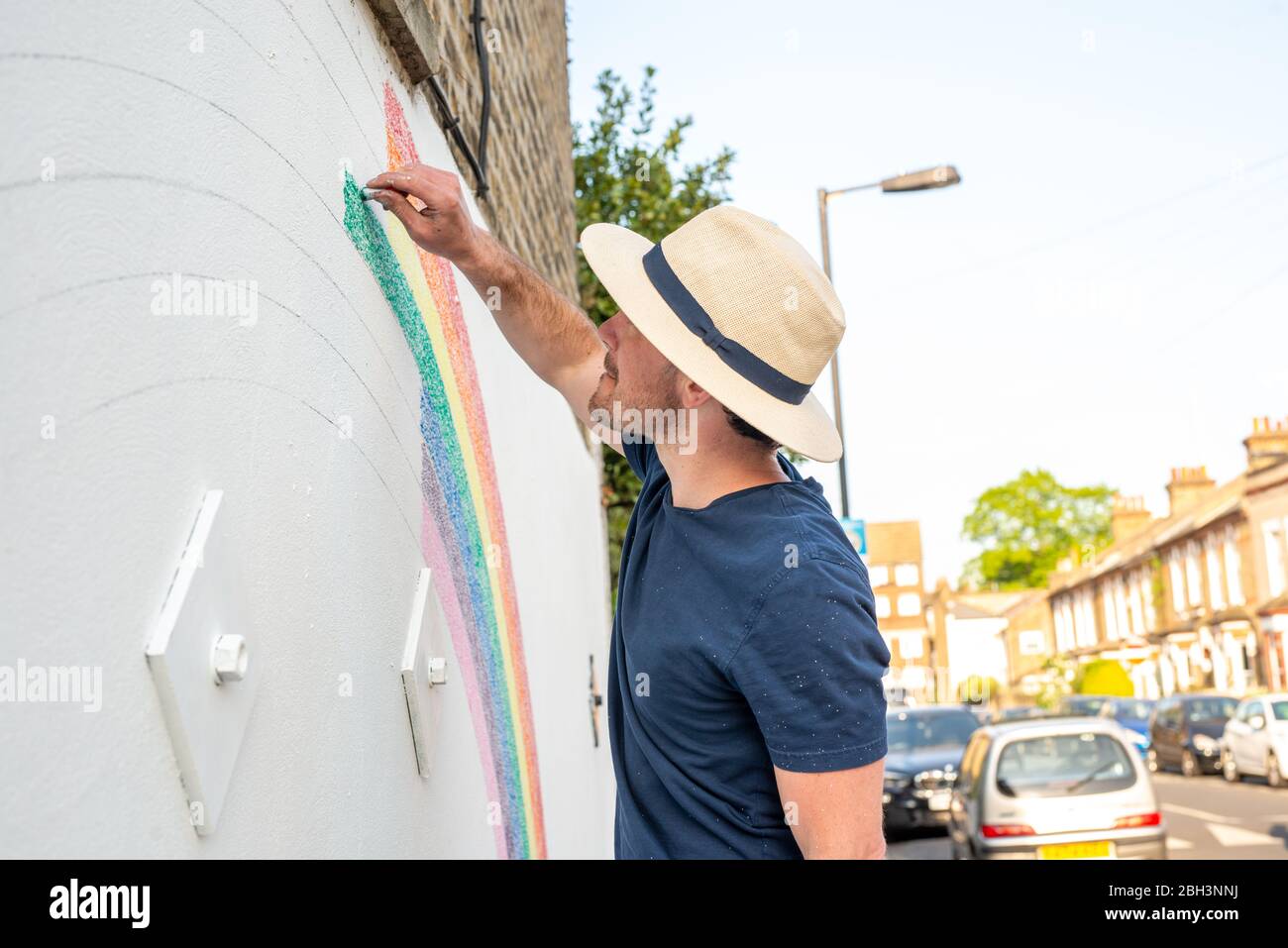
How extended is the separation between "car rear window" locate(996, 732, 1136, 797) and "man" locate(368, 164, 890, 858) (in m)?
8.08

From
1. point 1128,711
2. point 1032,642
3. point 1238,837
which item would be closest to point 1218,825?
point 1238,837

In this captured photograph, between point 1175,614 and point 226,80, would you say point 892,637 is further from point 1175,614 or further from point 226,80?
point 226,80

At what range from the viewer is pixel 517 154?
5.54m

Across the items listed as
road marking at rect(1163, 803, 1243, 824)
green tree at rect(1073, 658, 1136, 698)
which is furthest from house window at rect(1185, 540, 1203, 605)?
road marking at rect(1163, 803, 1243, 824)

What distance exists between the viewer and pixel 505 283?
9.78 feet

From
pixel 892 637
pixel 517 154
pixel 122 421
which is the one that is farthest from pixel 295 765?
pixel 892 637

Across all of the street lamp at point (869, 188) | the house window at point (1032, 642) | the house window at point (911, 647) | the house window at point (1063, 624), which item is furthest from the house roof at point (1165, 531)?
the street lamp at point (869, 188)

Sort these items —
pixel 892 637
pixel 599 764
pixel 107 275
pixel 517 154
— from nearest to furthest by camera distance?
pixel 107 275 → pixel 517 154 → pixel 599 764 → pixel 892 637

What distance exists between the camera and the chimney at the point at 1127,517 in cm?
6144

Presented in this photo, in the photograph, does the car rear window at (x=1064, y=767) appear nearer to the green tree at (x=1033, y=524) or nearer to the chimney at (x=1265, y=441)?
the chimney at (x=1265, y=441)

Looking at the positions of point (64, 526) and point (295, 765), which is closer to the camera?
point (64, 526)

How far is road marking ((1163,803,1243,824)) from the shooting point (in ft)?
55.8

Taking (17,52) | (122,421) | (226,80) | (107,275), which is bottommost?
(122,421)
